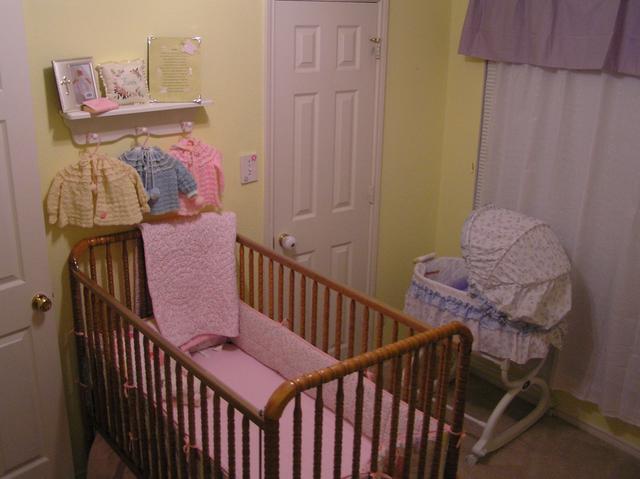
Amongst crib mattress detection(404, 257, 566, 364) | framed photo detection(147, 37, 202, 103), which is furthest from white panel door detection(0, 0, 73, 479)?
crib mattress detection(404, 257, 566, 364)

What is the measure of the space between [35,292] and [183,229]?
1.82ft

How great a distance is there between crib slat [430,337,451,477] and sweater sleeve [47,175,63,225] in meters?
1.33

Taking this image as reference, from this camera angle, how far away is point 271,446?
1748 millimetres

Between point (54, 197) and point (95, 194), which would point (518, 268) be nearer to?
point (95, 194)

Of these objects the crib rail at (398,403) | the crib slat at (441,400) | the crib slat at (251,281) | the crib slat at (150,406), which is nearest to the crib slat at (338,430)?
the crib rail at (398,403)

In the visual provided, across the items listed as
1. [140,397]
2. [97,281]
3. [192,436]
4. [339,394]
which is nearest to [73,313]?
[97,281]

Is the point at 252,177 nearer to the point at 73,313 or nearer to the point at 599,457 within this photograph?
the point at 73,313

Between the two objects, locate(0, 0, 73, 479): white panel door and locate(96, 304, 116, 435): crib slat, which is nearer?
locate(0, 0, 73, 479): white panel door

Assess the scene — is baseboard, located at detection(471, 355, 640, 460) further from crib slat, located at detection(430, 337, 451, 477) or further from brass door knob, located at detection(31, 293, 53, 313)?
brass door knob, located at detection(31, 293, 53, 313)

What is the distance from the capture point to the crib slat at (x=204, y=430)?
197 cm

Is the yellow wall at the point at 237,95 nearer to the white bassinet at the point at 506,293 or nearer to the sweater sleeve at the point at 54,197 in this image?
the sweater sleeve at the point at 54,197

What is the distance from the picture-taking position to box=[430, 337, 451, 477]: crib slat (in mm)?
2094

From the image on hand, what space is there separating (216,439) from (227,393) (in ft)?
0.76

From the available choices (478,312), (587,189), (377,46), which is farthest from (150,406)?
(587,189)
